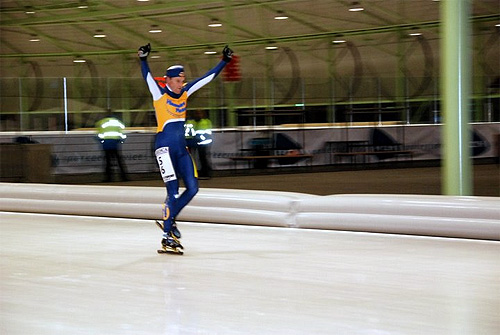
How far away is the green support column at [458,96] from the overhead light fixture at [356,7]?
1669 cm

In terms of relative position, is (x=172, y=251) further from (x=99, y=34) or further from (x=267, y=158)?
(x=99, y=34)

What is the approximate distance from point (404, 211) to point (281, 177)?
1086cm

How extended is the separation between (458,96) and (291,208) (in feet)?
7.61

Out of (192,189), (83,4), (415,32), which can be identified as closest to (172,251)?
(192,189)

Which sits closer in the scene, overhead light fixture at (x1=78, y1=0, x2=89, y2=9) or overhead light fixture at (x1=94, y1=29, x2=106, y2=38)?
overhead light fixture at (x1=78, y1=0, x2=89, y2=9)

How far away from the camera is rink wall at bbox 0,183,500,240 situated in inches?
314

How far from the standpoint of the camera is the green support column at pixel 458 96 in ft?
30.0

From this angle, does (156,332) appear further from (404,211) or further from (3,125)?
(3,125)

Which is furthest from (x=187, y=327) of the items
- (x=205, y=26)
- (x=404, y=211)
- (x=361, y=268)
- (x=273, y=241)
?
(x=205, y=26)

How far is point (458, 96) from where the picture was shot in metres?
9.15

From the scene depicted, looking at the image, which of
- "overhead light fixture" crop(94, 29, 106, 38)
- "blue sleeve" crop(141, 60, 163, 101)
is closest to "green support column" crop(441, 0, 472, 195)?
"blue sleeve" crop(141, 60, 163, 101)

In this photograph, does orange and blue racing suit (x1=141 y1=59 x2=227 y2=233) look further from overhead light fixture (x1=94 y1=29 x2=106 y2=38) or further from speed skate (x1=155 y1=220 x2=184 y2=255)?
overhead light fixture (x1=94 y1=29 x2=106 y2=38)

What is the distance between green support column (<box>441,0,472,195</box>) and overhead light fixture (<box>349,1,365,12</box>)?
1669 centimetres

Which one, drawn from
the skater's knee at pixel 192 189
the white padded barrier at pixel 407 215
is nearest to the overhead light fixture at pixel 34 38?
the white padded barrier at pixel 407 215
